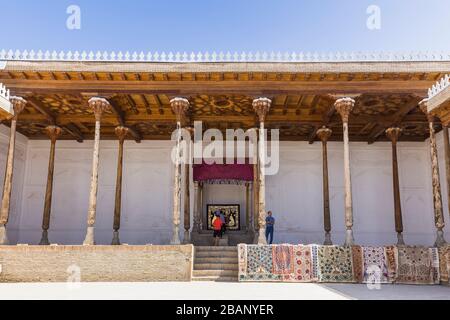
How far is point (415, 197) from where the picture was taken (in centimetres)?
1462

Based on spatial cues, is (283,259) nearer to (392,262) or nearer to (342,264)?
(342,264)

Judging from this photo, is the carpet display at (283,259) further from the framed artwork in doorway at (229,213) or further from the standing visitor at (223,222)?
the framed artwork in doorway at (229,213)

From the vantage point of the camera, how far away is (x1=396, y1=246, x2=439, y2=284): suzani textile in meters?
9.11

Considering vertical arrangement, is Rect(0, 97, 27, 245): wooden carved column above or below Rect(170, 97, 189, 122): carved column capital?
below

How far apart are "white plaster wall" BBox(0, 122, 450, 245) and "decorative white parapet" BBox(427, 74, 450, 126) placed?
6.96 meters

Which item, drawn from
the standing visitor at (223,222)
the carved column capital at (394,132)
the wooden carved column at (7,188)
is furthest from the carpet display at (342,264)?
the wooden carved column at (7,188)

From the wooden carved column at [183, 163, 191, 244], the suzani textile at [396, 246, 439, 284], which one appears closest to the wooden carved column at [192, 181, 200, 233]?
the wooden carved column at [183, 163, 191, 244]

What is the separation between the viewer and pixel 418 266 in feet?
30.1

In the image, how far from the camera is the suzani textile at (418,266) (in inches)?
359

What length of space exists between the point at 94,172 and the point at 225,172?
16.7 feet

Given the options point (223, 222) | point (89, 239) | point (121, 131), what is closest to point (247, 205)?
A: point (223, 222)

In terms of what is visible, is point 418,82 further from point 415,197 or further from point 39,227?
point 39,227

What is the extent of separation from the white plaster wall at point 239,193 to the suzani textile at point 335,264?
5128 millimetres

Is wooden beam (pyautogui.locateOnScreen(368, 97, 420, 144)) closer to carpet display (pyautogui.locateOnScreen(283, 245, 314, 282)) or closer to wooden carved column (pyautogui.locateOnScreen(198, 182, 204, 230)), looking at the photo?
carpet display (pyautogui.locateOnScreen(283, 245, 314, 282))
